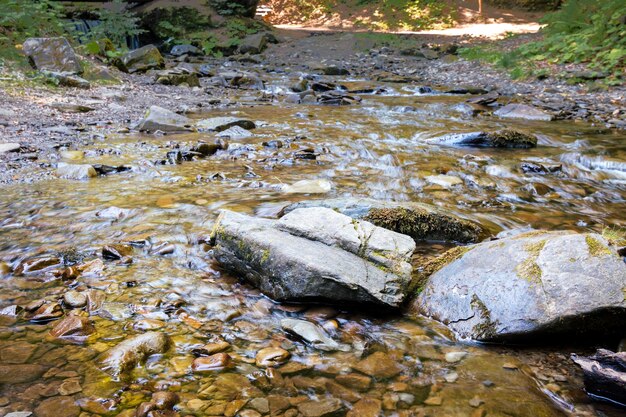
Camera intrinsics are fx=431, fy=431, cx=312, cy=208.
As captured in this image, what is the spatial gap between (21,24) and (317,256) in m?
11.9

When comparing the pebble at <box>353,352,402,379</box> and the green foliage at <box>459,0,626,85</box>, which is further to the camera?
the green foliage at <box>459,0,626,85</box>

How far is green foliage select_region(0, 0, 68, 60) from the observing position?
31.1 ft

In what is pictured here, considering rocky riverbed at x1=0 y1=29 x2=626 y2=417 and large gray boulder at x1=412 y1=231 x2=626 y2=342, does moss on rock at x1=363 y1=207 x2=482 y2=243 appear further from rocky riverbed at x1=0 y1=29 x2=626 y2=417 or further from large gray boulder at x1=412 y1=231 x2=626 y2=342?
Answer: large gray boulder at x1=412 y1=231 x2=626 y2=342

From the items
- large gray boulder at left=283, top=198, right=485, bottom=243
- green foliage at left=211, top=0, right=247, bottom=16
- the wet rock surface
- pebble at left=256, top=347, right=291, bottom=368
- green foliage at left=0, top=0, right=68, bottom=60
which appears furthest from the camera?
green foliage at left=211, top=0, right=247, bottom=16

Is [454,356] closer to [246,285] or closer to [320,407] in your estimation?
[320,407]

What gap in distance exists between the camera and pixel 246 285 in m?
2.46

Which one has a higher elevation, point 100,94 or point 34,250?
point 100,94

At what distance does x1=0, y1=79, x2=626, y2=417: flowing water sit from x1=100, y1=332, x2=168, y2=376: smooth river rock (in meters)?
0.05

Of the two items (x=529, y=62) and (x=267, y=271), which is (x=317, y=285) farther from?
(x=529, y=62)

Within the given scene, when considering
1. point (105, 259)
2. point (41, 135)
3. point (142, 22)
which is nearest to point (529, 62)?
point (41, 135)

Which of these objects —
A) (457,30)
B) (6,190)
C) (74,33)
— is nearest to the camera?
(6,190)

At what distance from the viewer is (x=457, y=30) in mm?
23156

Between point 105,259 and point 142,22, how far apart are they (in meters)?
22.0

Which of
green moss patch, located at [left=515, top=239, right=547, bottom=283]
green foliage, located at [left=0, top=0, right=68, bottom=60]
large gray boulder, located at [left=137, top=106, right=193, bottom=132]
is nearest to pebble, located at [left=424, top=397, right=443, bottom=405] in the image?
green moss patch, located at [left=515, top=239, right=547, bottom=283]
